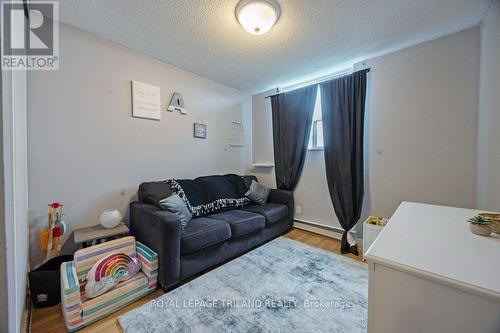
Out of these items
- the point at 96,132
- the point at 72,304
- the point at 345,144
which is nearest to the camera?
the point at 72,304

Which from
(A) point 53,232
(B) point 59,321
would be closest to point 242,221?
(B) point 59,321

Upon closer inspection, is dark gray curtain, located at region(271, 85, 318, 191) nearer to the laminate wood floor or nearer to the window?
the window

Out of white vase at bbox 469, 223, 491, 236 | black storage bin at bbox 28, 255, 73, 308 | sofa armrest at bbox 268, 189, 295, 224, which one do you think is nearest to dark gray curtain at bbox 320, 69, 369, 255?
sofa armrest at bbox 268, 189, 295, 224

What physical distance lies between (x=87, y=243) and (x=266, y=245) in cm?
190

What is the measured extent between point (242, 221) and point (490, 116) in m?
2.39

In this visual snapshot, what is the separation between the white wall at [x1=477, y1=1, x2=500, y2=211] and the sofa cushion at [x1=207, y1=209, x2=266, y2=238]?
202cm

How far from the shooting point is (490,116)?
1.57 m

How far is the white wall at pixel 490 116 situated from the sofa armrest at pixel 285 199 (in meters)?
1.91

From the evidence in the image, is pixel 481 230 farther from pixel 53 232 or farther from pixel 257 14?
pixel 53 232

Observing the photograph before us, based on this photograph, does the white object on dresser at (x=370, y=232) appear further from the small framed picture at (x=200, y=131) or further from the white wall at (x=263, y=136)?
the small framed picture at (x=200, y=131)

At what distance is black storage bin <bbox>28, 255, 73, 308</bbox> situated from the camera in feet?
4.59

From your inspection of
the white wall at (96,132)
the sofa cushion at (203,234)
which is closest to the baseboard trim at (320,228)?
the sofa cushion at (203,234)

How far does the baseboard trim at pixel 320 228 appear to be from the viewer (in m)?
2.72

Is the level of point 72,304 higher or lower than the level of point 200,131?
lower
